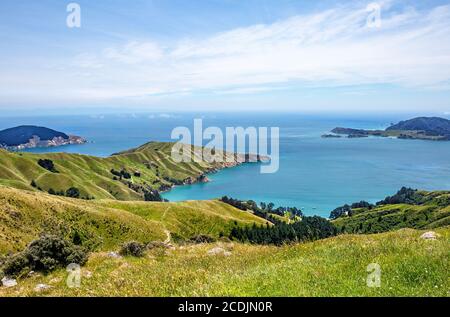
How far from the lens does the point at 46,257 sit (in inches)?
777

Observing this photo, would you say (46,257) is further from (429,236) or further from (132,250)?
(429,236)

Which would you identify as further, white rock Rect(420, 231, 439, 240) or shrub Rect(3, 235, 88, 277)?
shrub Rect(3, 235, 88, 277)

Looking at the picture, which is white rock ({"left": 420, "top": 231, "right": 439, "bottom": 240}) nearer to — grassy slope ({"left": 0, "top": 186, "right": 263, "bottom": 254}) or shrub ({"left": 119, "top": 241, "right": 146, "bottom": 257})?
shrub ({"left": 119, "top": 241, "right": 146, "bottom": 257})

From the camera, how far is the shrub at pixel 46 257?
19531mm

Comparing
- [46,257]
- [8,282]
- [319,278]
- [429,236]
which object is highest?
[319,278]

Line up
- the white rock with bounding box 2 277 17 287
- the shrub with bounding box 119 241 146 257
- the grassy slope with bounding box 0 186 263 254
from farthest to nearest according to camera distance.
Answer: the grassy slope with bounding box 0 186 263 254
the shrub with bounding box 119 241 146 257
the white rock with bounding box 2 277 17 287

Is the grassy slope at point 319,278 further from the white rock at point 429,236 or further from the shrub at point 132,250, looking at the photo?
the shrub at point 132,250

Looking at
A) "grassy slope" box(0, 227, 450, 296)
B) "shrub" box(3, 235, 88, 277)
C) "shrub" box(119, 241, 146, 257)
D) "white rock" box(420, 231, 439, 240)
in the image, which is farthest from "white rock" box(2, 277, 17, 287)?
"white rock" box(420, 231, 439, 240)

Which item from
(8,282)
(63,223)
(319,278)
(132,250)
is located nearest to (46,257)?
(8,282)

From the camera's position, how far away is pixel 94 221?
82.8 metres

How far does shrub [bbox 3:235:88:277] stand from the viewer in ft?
64.1

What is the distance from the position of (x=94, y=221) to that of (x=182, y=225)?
148 feet

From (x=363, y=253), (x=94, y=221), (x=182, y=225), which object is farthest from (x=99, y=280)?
(x=182, y=225)
